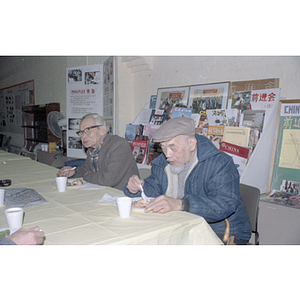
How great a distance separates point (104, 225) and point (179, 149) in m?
0.68

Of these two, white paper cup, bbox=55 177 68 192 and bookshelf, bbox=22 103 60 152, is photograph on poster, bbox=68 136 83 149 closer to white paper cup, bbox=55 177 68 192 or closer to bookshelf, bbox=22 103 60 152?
bookshelf, bbox=22 103 60 152

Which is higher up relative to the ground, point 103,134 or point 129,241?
point 103,134

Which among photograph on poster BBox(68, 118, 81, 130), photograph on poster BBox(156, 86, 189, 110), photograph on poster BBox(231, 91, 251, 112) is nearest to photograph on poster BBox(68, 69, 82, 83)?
photograph on poster BBox(68, 118, 81, 130)

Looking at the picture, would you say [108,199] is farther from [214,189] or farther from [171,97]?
[171,97]

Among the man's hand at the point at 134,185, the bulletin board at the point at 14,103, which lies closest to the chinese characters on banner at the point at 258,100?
the man's hand at the point at 134,185

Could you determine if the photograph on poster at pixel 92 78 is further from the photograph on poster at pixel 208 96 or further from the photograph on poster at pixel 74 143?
the photograph on poster at pixel 208 96

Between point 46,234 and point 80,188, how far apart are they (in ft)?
2.47

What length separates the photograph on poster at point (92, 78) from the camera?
183 inches

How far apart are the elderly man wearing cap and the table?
0.49ft

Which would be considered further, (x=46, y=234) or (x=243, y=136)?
(x=243, y=136)

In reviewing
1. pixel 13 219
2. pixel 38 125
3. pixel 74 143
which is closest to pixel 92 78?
pixel 74 143
